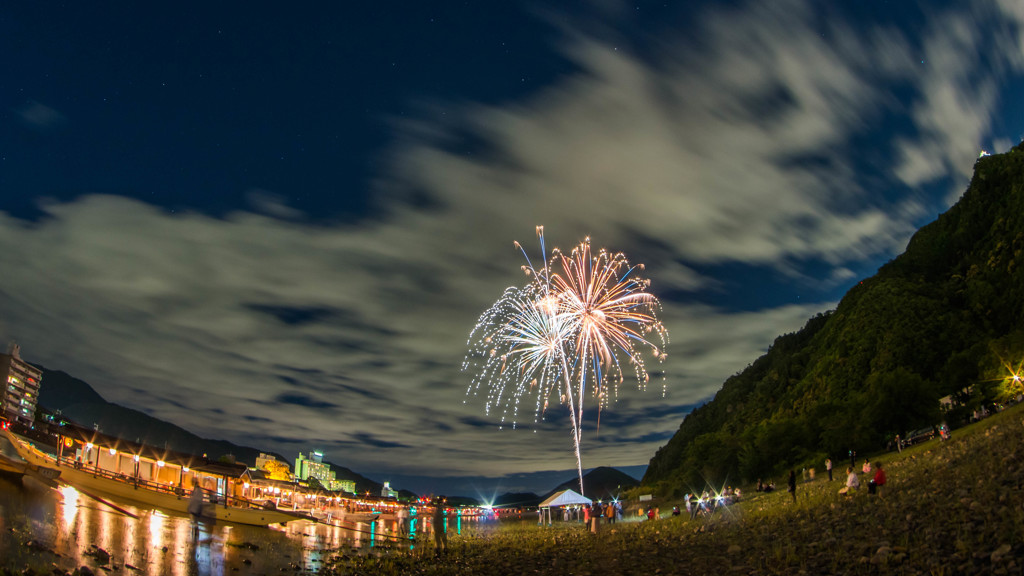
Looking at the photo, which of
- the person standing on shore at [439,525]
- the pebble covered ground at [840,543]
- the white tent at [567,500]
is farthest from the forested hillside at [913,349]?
the person standing on shore at [439,525]

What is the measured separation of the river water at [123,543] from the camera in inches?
668

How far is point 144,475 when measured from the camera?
183ft

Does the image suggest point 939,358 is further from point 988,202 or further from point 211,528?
point 211,528

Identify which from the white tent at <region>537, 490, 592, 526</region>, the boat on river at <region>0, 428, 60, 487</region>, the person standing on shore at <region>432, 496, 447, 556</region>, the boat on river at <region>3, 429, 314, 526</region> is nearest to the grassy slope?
the person standing on shore at <region>432, 496, 447, 556</region>

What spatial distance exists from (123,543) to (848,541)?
2319 cm

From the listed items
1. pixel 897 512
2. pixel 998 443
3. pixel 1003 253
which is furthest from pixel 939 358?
pixel 897 512

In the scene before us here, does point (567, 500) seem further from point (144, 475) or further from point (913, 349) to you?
point (913, 349)

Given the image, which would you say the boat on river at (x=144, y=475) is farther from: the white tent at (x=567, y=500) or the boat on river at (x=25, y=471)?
the white tent at (x=567, y=500)

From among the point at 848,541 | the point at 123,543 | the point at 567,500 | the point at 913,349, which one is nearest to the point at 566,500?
the point at 567,500

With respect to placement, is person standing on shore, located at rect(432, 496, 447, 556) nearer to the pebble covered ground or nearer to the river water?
the pebble covered ground

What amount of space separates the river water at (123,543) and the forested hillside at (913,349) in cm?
7389

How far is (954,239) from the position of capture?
14938 cm

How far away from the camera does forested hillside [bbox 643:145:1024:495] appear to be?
258 feet

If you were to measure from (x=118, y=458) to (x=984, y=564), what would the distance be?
60782 millimetres
